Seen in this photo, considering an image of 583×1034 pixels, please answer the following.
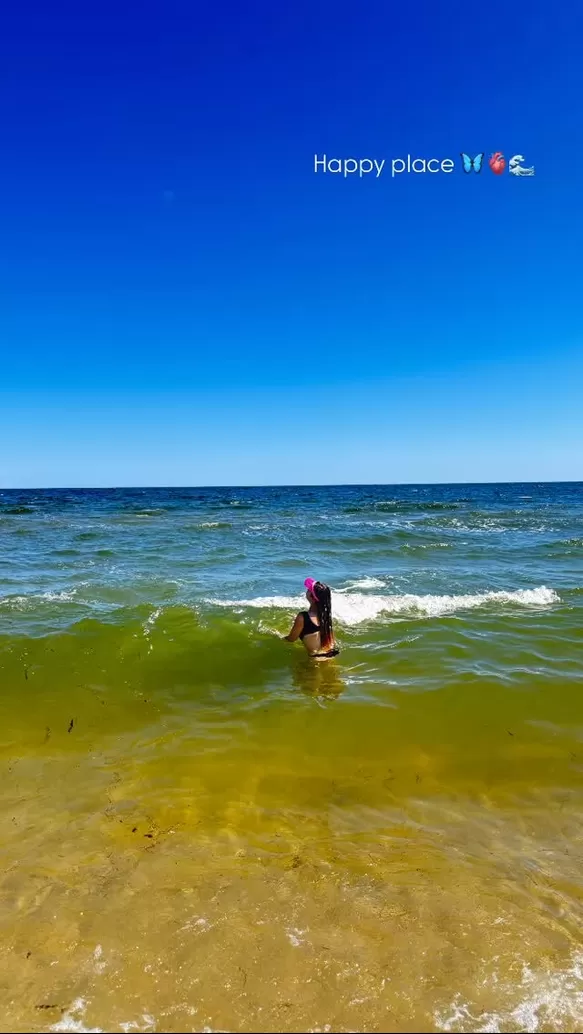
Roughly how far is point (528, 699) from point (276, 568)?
10.4 metres

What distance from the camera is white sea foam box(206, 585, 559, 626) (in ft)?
37.4

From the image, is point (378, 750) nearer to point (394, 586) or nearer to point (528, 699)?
point (528, 699)

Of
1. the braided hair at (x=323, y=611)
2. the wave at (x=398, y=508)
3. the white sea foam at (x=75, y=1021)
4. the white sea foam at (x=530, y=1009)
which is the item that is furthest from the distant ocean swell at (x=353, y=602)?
the wave at (x=398, y=508)

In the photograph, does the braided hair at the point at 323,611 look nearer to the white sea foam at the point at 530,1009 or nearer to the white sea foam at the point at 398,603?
the white sea foam at the point at 398,603

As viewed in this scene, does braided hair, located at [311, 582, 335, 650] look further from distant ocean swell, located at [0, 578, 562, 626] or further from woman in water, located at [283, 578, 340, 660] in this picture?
distant ocean swell, located at [0, 578, 562, 626]

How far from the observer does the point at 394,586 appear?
1416 centimetres

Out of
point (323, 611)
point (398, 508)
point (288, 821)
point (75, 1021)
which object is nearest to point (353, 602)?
point (323, 611)

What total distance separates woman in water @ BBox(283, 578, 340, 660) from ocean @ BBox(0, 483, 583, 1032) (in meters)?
0.33

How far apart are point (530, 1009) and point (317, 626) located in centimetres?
597

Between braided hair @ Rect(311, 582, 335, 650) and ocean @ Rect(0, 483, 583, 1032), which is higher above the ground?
braided hair @ Rect(311, 582, 335, 650)

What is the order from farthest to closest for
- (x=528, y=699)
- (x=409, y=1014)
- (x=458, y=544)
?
(x=458, y=544) < (x=528, y=699) < (x=409, y=1014)

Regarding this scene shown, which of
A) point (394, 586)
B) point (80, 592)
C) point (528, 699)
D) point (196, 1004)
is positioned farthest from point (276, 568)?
point (196, 1004)

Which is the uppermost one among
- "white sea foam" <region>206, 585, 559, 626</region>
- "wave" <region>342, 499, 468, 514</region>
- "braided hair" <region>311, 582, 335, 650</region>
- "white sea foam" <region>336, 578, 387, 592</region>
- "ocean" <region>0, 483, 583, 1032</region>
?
"wave" <region>342, 499, 468, 514</region>

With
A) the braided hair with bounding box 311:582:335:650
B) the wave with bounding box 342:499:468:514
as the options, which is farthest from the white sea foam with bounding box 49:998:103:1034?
the wave with bounding box 342:499:468:514
